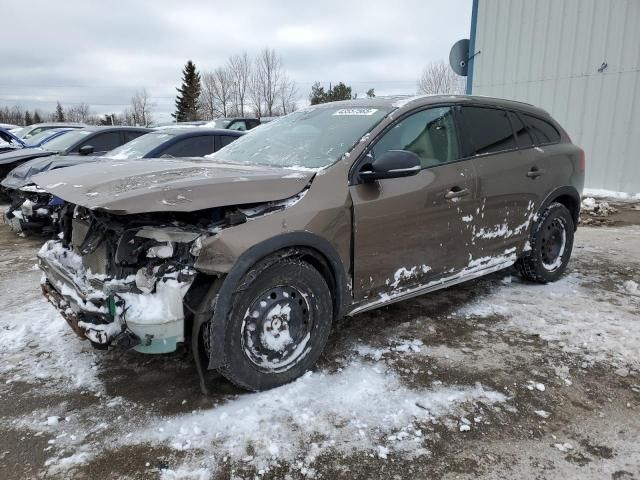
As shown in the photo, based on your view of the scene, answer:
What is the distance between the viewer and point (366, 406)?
8.86ft

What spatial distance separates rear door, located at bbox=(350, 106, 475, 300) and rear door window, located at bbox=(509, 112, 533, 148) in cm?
87

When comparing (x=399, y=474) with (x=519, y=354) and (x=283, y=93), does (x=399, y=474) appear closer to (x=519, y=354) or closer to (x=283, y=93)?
(x=519, y=354)

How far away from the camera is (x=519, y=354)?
3.35 meters

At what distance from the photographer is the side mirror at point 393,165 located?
2977 millimetres

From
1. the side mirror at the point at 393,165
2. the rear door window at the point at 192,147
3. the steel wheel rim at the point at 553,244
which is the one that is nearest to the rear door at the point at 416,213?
the side mirror at the point at 393,165

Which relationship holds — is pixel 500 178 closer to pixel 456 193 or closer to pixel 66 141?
pixel 456 193

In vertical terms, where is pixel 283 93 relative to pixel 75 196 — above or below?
above

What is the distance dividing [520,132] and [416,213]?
5.67 feet

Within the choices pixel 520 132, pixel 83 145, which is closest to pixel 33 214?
pixel 83 145

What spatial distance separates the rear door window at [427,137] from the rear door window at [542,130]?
1.17 meters

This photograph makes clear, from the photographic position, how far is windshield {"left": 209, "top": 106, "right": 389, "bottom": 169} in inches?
128

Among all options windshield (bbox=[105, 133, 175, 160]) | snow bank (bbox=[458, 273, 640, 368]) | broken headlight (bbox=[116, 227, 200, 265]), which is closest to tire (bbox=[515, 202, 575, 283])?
snow bank (bbox=[458, 273, 640, 368])

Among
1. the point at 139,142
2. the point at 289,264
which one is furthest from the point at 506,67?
the point at 289,264

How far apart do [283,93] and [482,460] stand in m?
47.5
